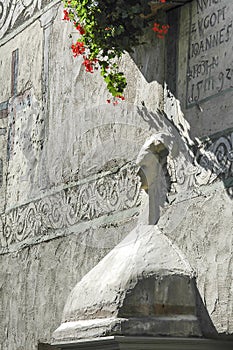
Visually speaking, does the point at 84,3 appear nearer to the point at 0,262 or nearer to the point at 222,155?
the point at 222,155

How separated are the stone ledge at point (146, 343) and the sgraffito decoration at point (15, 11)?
3615 millimetres

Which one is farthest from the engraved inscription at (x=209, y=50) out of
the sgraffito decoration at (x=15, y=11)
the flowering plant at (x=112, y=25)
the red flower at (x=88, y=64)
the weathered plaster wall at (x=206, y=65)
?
the sgraffito decoration at (x=15, y=11)

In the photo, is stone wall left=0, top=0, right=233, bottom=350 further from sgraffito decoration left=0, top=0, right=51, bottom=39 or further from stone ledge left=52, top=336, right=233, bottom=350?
stone ledge left=52, top=336, right=233, bottom=350

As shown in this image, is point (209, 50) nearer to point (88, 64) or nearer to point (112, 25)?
point (112, 25)

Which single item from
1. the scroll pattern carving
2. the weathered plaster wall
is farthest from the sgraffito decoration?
the weathered plaster wall

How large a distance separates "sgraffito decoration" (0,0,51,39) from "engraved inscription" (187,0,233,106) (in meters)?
2.31

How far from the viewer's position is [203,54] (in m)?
6.68

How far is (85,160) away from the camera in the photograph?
7914mm

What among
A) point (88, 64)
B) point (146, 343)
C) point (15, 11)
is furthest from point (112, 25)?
point (15, 11)

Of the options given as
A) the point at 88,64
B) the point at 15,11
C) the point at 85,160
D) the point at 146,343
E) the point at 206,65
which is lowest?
the point at 146,343

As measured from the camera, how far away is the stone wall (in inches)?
253

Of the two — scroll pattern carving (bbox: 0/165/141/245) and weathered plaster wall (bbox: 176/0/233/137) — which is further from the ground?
weathered plaster wall (bbox: 176/0/233/137)

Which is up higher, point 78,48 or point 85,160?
point 78,48

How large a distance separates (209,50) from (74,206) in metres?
1.81
